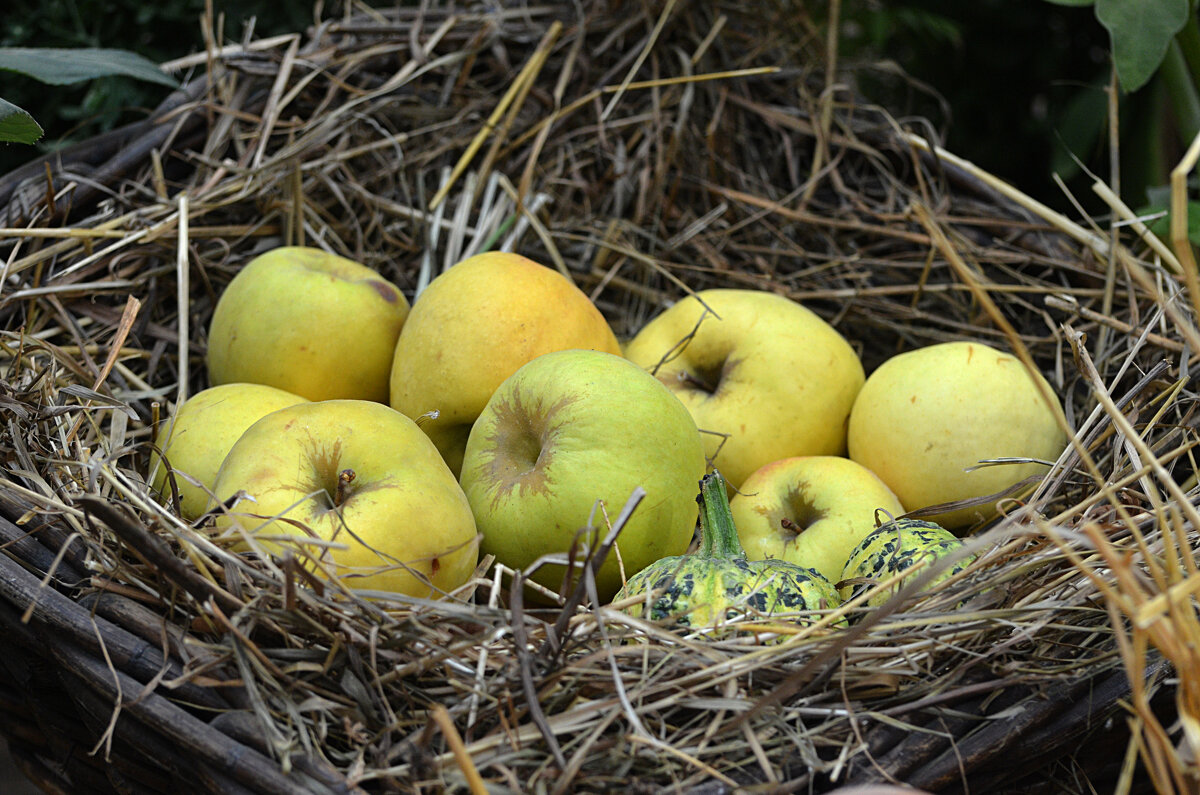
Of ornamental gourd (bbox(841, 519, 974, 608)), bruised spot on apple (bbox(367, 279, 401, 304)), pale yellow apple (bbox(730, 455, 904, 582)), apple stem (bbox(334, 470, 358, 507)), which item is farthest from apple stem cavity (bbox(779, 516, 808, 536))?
bruised spot on apple (bbox(367, 279, 401, 304))

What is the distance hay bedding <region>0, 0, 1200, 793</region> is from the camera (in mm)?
776

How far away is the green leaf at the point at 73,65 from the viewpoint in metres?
1.37

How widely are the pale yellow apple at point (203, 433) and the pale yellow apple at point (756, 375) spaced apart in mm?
632

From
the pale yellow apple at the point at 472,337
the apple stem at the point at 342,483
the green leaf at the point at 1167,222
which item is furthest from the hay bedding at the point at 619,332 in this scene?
the pale yellow apple at the point at 472,337

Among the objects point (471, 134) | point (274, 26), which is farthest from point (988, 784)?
point (274, 26)

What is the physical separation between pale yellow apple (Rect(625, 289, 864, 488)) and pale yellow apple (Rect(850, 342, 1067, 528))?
0.10m

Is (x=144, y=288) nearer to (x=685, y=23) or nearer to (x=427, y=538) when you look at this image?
(x=427, y=538)

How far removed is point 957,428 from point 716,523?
0.45m

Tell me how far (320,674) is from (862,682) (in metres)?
0.47

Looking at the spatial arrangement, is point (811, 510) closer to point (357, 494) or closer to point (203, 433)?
point (357, 494)

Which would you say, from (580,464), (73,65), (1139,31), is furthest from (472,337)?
(1139,31)

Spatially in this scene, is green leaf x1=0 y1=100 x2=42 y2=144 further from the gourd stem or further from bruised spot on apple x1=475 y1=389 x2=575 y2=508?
the gourd stem

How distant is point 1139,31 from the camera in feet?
4.78

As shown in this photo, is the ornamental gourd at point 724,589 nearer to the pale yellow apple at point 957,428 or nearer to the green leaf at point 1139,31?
the pale yellow apple at point 957,428
